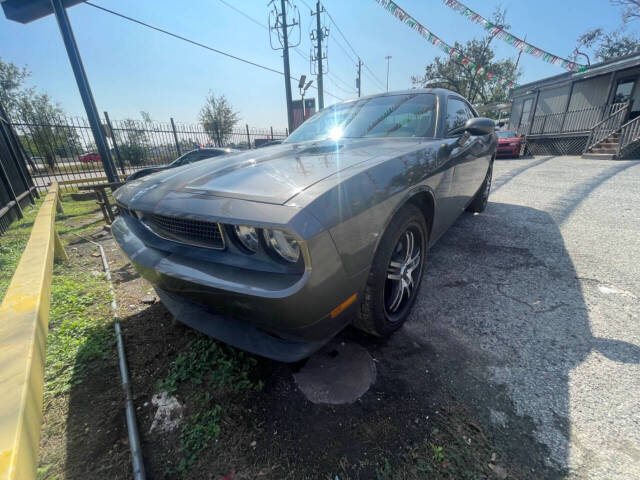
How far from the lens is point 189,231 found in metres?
1.43

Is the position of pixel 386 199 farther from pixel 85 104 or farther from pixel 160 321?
pixel 85 104

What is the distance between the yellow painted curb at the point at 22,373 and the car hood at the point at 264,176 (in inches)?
24.8

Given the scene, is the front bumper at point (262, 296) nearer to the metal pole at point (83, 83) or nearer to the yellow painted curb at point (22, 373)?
the yellow painted curb at point (22, 373)

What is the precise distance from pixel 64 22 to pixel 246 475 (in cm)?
873

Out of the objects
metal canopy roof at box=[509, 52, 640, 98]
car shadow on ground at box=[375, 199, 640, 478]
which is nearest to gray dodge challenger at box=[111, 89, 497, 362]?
car shadow on ground at box=[375, 199, 640, 478]

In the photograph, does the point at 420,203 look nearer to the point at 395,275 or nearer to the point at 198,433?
the point at 395,275

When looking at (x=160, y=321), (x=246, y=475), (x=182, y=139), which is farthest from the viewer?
(x=182, y=139)

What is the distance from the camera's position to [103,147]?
21.4 ft

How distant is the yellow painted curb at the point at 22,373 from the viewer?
2.21 ft

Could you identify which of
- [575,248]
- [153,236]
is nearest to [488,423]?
[153,236]

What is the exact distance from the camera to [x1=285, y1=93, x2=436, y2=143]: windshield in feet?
7.70

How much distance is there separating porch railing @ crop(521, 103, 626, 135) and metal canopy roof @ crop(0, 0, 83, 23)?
19782 mm

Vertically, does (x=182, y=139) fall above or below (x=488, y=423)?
above

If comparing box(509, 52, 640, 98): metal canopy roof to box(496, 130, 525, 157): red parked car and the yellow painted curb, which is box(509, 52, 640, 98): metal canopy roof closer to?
box(496, 130, 525, 157): red parked car
